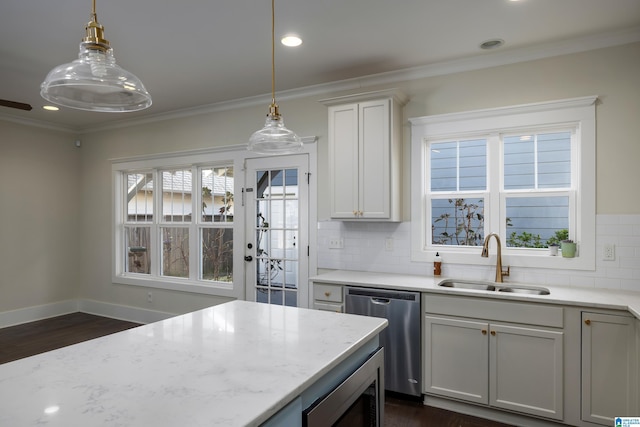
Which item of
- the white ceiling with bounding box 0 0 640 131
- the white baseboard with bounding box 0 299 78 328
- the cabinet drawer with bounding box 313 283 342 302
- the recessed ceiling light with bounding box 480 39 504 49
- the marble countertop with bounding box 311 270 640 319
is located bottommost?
Answer: the white baseboard with bounding box 0 299 78 328

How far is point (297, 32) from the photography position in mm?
2939

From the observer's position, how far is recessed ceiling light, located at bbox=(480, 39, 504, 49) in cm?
309

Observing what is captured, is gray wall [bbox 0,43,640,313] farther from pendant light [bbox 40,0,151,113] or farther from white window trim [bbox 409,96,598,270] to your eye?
pendant light [bbox 40,0,151,113]

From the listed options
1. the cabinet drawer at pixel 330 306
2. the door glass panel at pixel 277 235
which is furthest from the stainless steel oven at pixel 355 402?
the door glass panel at pixel 277 235

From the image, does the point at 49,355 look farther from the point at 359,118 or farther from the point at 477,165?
the point at 477,165

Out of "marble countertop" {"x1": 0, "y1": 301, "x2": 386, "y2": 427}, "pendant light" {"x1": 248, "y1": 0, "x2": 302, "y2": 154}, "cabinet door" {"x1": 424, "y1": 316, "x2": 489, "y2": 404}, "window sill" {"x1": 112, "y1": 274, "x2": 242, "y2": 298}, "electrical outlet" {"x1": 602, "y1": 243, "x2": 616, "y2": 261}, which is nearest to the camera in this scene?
"marble countertop" {"x1": 0, "y1": 301, "x2": 386, "y2": 427}

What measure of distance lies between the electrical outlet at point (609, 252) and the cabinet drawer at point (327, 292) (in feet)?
6.73

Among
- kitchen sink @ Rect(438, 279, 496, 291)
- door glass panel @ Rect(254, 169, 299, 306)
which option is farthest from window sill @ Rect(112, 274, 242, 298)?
kitchen sink @ Rect(438, 279, 496, 291)

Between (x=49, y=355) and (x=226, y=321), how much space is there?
71 centimetres

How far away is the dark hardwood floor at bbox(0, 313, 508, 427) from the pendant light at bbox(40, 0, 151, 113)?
8.85 ft

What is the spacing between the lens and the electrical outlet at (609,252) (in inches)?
117

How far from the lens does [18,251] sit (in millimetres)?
5414

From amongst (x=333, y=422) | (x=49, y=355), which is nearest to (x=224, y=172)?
(x=49, y=355)

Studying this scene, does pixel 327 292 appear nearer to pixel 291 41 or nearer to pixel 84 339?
pixel 291 41
